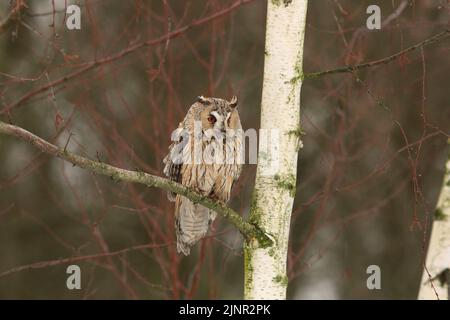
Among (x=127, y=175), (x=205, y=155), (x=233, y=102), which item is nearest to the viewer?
(x=127, y=175)

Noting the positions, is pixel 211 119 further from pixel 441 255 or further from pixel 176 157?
pixel 441 255

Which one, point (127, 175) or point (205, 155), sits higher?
point (205, 155)

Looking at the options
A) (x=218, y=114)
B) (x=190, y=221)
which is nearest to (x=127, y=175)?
(x=218, y=114)

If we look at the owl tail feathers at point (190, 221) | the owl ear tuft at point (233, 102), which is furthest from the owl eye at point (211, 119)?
the owl tail feathers at point (190, 221)

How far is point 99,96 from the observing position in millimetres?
9125


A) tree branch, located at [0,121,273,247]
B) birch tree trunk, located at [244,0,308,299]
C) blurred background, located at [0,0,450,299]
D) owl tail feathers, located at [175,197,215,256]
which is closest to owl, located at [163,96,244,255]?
owl tail feathers, located at [175,197,215,256]

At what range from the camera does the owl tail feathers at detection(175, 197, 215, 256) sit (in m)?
5.12

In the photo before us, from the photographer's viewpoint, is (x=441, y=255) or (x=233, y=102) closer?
(x=233, y=102)

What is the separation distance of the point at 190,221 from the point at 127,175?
1628 millimetres

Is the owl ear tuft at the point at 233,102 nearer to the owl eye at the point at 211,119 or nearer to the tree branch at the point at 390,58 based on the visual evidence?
the owl eye at the point at 211,119

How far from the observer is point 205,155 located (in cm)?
486

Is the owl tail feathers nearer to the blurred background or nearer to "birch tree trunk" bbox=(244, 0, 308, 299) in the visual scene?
"birch tree trunk" bbox=(244, 0, 308, 299)
